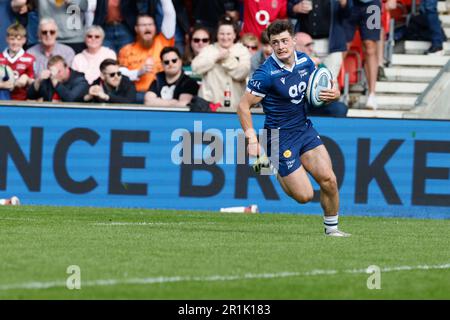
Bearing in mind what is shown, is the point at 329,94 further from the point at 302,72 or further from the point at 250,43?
the point at 250,43

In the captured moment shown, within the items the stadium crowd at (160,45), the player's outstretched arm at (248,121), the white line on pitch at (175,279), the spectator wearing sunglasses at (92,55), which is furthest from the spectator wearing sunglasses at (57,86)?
the white line on pitch at (175,279)

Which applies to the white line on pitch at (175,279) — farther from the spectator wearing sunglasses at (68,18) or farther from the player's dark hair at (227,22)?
the spectator wearing sunglasses at (68,18)

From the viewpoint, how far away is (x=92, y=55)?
2089 centimetres

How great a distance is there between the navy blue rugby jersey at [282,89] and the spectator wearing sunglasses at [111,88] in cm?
644

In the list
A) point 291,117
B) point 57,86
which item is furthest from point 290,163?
point 57,86

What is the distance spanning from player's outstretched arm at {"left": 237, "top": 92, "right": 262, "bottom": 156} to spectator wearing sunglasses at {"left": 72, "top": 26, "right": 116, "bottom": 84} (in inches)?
285

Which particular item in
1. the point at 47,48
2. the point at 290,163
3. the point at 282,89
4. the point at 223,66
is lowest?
the point at 290,163

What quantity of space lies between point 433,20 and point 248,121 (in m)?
9.40

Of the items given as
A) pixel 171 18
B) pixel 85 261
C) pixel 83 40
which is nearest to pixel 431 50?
pixel 171 18

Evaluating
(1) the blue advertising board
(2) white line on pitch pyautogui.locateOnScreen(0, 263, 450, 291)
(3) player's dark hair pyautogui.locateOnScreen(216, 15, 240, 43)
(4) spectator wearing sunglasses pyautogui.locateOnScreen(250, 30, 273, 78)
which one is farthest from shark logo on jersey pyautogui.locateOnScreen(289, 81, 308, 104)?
(3) player's dark hair pyautogui.locateOnScreen(216, 15, 240, 43)

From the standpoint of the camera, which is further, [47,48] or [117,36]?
[117,36]

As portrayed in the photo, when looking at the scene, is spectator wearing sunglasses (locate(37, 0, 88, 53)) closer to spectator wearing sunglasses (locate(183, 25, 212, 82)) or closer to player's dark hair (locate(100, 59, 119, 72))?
player's dark hair (locate(100, 59, 119, 72))

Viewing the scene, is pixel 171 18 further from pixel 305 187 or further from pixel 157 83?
pixel 305 187
